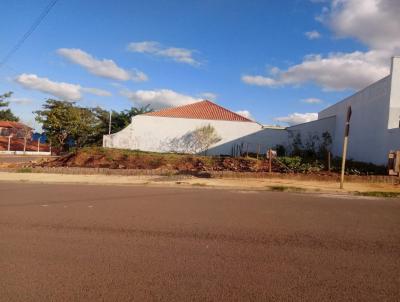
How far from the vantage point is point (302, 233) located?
6.80m

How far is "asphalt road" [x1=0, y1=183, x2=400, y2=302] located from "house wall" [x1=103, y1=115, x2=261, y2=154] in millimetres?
21782

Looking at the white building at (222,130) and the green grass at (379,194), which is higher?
the white building at (222,130)

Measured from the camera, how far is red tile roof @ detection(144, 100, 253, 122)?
33.3m

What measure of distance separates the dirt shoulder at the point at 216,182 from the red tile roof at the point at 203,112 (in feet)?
55.5

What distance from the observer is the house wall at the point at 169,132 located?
3172 centimetres

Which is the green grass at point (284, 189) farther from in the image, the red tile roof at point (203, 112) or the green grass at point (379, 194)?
the red tile roof at point (203, 112)

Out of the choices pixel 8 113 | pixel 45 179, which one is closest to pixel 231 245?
pixel 45 179

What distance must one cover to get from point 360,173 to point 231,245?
12293 mm

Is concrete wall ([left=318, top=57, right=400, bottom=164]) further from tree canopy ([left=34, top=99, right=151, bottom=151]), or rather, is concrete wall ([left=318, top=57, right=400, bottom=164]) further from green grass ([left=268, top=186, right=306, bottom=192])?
tree canopy ([left=34, top=99, right=151, bottom=151])

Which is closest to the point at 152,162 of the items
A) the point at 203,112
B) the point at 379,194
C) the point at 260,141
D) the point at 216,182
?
the point at 216,182

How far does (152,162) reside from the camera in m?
20.4

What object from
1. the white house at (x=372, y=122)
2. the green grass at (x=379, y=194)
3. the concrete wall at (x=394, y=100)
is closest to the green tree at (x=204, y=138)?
the white house at (x=372, y=122)

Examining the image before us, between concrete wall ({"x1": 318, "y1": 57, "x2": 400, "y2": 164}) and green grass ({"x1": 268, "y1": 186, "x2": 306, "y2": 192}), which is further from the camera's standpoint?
concrete wall ({"x1": 318, "y1": 57, "x2": 400, "y2": 164})

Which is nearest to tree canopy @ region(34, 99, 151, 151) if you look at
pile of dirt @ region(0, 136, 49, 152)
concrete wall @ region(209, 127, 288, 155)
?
pile of dirt @ region(0, 136, 49, 152)
